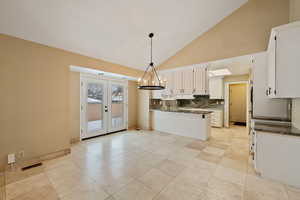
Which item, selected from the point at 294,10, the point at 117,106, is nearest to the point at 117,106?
the point at 117,106

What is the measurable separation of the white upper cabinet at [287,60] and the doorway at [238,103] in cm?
585

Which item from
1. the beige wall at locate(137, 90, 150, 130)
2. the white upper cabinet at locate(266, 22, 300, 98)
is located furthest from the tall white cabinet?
the beige wall at locate(137, 90, 150, 130)

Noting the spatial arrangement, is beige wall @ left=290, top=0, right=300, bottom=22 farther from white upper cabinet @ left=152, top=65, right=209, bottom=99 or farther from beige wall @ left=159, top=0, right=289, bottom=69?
white upper cabinet @ left=152, top=65, right=209, bottom=99

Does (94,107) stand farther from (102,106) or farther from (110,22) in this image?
(110,22)

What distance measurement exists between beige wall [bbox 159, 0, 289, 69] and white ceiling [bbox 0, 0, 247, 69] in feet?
0.74

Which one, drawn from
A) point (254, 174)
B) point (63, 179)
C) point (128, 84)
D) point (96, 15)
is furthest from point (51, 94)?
point (254, 174)

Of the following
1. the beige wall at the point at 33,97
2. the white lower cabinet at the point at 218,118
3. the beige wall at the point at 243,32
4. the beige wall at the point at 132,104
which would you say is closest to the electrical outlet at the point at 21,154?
the beige wall at the point at 33,97

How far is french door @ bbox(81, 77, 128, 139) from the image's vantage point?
13.3 feet

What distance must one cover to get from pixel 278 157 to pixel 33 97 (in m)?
4.80

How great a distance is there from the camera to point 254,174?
2.14m

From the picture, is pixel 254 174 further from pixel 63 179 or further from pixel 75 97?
pixel 75 97

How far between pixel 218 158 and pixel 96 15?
417cm

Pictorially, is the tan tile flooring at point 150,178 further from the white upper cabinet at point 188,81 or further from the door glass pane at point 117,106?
the white upper cabinet at point 188,81

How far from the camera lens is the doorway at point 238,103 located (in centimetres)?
690
